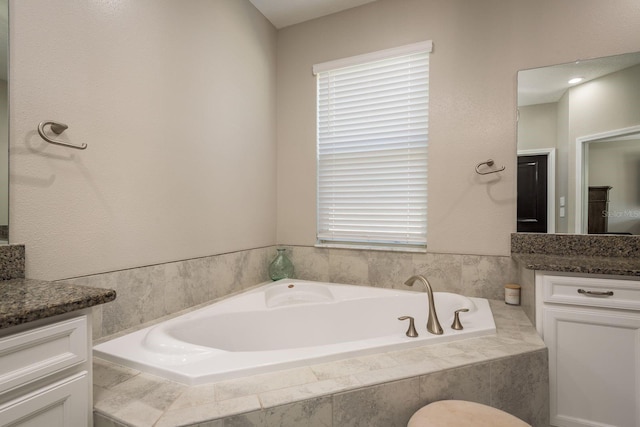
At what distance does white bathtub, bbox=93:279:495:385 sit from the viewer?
3.89 ft

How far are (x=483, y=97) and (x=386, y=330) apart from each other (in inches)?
68.9

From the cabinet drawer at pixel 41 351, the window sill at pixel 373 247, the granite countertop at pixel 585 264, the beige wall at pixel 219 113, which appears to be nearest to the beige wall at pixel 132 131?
the beige wall at pixel 219 113

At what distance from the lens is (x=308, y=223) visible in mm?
2689

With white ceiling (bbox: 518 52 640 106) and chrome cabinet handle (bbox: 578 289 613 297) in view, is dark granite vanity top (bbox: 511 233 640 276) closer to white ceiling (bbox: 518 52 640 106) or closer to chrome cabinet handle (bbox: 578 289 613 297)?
chrome cabinet handle (bbox: 578 289 613 297)

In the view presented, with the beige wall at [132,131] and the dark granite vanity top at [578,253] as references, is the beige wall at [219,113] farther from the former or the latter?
the dark granite vanity top at [578,253]

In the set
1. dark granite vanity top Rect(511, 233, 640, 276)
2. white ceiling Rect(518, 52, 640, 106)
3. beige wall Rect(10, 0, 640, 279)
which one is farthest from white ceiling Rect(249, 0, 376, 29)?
dark granite vanity top Rect(511, 233, 640, 276)

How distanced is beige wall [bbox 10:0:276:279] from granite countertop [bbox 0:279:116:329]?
0.82ft

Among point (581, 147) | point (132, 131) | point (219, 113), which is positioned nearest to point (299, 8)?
point (219, 113)

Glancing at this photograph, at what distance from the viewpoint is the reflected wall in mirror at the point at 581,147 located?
6.00ft

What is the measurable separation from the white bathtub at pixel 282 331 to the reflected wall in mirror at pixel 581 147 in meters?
0.78

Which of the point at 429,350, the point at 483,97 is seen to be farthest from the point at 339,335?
the point at 483,97

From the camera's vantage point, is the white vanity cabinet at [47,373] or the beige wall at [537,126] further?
the beige wall at [537,126]

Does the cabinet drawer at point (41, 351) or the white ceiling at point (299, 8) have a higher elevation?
the white ceiling at point (299, 8)

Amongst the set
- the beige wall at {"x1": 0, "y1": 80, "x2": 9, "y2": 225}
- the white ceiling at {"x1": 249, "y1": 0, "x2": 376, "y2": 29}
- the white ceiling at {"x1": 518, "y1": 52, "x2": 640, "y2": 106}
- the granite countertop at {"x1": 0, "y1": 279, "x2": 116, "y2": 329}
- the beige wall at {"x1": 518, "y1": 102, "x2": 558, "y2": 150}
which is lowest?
the granite countertop at {"x1": 0, "y1": 279, "x2": 116, "y2": 329}
